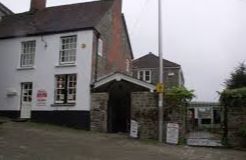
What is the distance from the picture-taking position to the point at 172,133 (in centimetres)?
2114

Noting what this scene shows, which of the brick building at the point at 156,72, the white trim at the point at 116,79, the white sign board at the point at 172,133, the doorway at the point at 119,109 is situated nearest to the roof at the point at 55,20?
the white trim at the point at 116,79

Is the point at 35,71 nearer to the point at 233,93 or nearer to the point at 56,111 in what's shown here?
the point at 56,111

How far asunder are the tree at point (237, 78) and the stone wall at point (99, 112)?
1278 centimetres

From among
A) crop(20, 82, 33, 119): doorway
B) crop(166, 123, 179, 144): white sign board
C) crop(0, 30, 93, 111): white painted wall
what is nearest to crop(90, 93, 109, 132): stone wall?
crop(0, 30, 93, 111): white painted wall

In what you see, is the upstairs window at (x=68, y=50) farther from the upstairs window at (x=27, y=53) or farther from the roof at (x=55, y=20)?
the upstairs window at (x=27, y=53)

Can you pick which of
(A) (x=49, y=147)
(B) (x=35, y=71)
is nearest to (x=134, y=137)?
(A) (x=49, y=147)

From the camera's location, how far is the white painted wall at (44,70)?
2614cm

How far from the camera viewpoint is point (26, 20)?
3116 centimetres

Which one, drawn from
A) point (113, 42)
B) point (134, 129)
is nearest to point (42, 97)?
point (113, 42)

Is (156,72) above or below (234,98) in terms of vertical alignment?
above

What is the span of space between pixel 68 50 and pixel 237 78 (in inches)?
578

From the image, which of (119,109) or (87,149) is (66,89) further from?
(87,149)

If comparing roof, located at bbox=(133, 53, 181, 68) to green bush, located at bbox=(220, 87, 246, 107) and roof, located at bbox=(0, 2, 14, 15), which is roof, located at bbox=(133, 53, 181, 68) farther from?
green bush, located at bbox=(220, 87, 246, 107)

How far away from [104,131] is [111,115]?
135 cm
